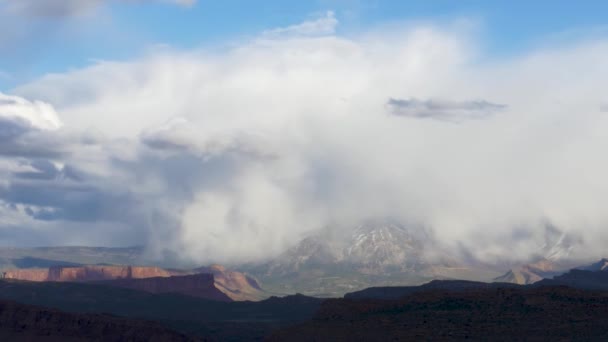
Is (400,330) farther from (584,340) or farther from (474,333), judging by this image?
(584,340)

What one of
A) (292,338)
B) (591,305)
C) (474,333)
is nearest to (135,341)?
(292,338)

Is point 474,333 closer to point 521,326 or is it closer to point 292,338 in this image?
point 521,326

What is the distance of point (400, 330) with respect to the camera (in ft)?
525

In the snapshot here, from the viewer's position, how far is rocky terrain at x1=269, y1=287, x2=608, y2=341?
147250mm

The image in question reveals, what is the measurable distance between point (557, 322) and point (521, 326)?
5284 mm

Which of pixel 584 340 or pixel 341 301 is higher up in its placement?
pixel 341 301

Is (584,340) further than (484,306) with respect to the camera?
No

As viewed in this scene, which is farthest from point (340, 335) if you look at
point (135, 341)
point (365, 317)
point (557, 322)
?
point (135, 341)

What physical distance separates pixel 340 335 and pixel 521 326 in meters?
30.6

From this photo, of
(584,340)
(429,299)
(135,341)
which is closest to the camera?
(584,340)

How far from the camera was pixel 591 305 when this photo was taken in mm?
152625

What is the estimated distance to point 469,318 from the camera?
15888 cm

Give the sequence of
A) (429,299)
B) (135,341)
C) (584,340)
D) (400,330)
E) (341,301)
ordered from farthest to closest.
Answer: (135,341)
(341,301)
(429,299)
(400,330)
(584,340)

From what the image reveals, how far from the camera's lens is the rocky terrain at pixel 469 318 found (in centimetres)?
14725
